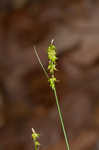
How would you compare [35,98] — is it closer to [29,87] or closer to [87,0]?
[29,87]

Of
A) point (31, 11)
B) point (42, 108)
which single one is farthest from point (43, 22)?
point (42, 108)

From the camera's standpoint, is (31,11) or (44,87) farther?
(31,11)

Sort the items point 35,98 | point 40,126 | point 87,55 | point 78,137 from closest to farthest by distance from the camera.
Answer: point 78,137 → point 40,126 → point 35,98 → point 87,55

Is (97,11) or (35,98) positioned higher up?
(97,11)

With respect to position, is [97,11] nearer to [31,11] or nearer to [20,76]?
[31,11]

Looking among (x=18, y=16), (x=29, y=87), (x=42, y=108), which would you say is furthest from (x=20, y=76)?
(x=18, y=16)

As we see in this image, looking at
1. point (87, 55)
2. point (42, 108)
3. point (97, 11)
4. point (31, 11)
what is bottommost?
point (42, 108)

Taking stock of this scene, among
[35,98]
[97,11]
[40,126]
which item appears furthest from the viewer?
[97,11]
